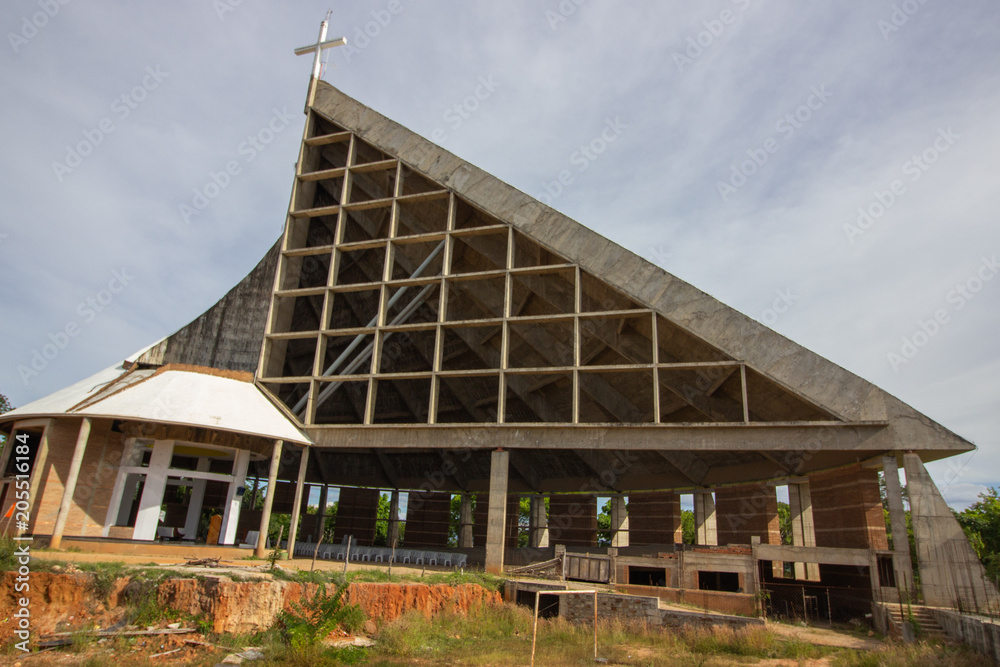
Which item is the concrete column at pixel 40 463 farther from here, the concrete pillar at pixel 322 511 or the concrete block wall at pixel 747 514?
the concrete block wall at pixel 747 514

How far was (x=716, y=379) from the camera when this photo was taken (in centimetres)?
2172

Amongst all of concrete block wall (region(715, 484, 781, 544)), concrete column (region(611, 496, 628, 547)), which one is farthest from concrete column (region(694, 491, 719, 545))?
concrete column (region(611, 496, 628, 547))

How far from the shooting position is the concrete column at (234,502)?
22547 millimetres

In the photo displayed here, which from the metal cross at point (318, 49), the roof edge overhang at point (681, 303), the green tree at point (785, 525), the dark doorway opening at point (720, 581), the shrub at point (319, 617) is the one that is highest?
the metal cross at point (318, 49)

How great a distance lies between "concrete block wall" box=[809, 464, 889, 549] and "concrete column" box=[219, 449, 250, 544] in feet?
70.5

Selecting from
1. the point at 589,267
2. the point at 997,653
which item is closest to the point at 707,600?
the point at 997,653

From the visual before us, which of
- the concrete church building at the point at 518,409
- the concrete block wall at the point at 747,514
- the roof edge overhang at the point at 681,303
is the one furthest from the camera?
the concrete block wall at the point at 747,514

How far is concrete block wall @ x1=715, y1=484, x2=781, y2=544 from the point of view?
86.7 feet

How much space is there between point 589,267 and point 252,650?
15.3m

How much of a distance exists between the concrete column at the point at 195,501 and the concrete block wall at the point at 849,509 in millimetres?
23259

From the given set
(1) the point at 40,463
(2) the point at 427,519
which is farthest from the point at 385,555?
(1) the point at 40,463

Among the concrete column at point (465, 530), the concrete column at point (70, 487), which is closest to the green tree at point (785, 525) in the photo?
the concrete column at point (465, 530)

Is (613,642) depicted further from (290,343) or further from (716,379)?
(290,343)

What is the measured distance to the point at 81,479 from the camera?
21.2 m
